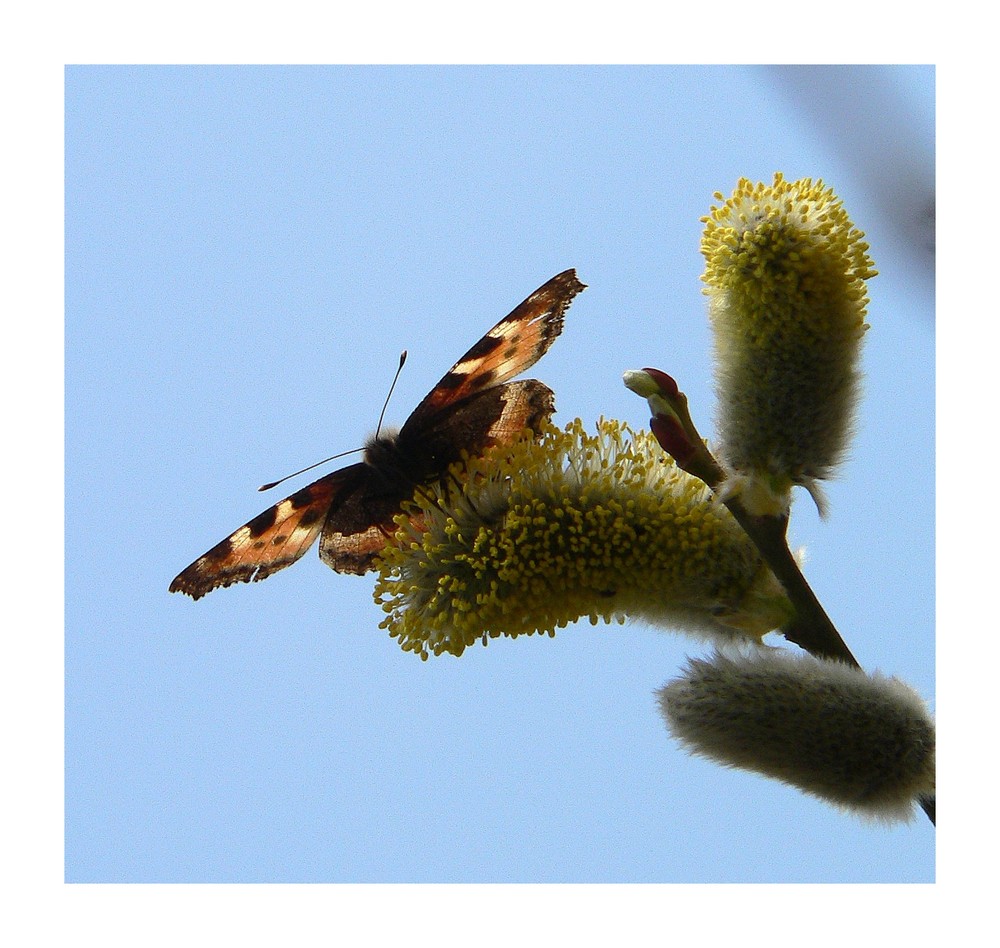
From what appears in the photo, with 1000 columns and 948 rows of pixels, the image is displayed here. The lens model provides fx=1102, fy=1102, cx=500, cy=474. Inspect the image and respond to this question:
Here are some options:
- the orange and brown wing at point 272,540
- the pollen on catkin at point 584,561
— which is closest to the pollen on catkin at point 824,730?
the pollen on catkin at point 584,561

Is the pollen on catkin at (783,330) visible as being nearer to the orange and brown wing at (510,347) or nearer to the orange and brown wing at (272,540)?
the orange and brown wing at (510,347)

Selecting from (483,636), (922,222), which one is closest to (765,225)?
(922,222)

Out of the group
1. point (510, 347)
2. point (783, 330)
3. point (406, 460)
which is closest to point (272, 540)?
point (406, 460)

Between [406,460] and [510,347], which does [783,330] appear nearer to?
[510,347]

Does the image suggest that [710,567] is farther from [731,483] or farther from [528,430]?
[528,430]

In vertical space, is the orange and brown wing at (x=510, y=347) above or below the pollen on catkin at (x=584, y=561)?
above

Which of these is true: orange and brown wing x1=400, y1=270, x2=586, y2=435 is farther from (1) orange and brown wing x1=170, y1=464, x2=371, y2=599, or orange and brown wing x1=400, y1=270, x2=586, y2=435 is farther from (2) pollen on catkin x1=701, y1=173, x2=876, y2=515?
(2) pollen on catkin x1=701, y1=173, x2=876, y2=515
